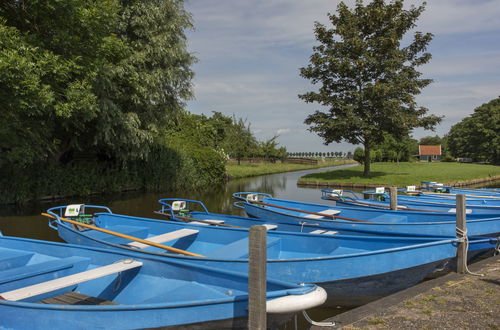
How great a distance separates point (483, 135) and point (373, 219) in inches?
2500

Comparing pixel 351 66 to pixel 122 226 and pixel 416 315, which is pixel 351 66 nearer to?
pixel 122 226

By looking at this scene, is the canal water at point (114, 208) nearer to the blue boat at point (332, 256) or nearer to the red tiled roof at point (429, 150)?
the blue boat at point (332, 256)

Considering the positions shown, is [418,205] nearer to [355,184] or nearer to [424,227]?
[424,227]

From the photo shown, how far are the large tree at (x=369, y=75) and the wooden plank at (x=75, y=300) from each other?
23.8m

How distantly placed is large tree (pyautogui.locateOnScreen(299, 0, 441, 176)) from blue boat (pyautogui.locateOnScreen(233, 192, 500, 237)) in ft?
54.0

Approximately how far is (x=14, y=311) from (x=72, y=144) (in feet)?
54.2

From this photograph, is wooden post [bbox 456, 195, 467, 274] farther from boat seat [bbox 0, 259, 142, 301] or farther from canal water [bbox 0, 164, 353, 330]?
boat seat [bbox 0, 259, 142, 301]

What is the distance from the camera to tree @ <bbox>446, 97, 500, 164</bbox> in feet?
196

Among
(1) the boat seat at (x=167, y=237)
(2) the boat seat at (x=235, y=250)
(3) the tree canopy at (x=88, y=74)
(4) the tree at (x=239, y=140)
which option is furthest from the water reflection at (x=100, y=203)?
(4) the tree at (x=239, y=140)

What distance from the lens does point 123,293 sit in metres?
5.10

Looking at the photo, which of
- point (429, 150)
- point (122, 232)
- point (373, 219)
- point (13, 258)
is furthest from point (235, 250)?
point (429, 150)

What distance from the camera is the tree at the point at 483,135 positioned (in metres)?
59.8

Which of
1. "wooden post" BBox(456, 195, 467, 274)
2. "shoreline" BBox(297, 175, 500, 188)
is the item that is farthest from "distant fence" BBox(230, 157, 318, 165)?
"wooden post" BBox(456, 195, 467, 274)

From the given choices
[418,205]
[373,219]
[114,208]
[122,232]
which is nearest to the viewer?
[122,232]
